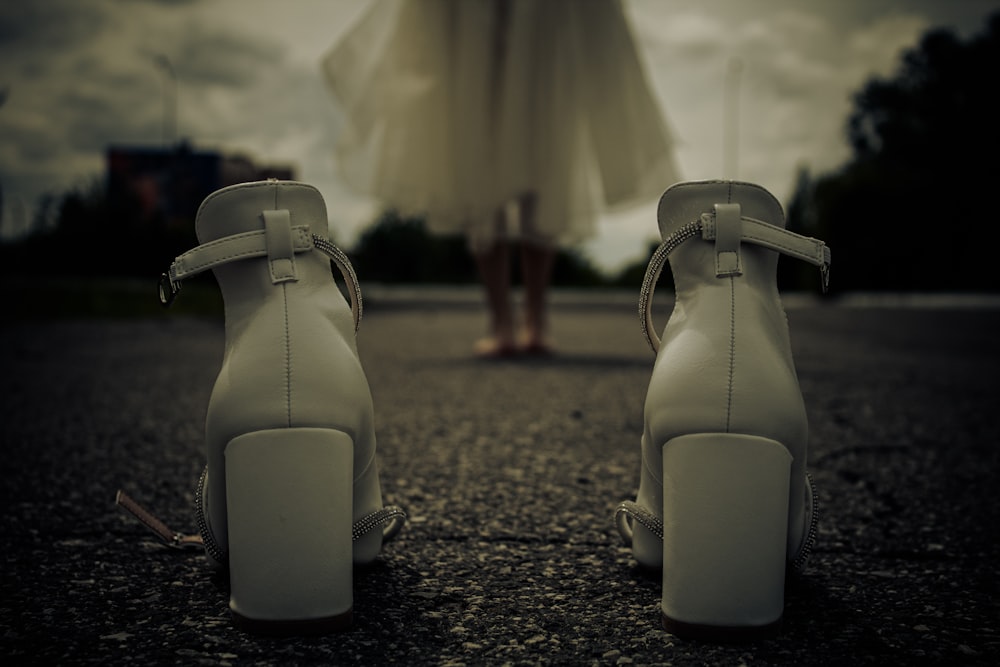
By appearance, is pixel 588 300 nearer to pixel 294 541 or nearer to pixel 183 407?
pixel 183 407

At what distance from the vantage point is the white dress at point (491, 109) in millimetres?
3830

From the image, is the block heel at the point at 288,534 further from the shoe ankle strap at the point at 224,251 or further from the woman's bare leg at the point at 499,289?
the woman's bare leg at the point at 499,289

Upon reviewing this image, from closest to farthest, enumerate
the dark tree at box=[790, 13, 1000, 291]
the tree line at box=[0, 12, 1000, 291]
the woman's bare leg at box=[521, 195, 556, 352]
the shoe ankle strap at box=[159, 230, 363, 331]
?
1. the shoe ankle strap at box=[159, 230, 363, 331]
2. the woman's bare leg at box=[521, 195, 556, 352]
3. the tree line at box=[0, 12, 1000, 291]
4. the dark tree at box=[790, 13, 1000, 291]

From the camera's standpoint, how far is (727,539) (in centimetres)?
Result: 104

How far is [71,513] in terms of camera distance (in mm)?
1634

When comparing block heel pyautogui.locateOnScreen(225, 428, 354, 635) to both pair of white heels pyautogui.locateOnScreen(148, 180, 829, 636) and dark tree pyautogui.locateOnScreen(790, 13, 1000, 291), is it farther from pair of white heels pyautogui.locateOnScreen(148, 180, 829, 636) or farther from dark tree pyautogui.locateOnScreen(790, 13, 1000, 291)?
dark tree pyautogui.locateOnScreen(790, 13, 1000, 291)

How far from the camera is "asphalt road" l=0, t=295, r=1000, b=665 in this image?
1056 mm

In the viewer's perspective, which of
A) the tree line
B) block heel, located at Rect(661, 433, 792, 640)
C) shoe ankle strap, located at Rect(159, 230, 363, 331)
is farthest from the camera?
the tree line

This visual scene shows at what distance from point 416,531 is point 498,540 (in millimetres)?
169

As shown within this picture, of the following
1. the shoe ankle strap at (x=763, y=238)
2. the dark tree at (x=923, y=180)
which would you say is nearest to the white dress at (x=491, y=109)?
the shoe ankle strap at (x=763, y=238)

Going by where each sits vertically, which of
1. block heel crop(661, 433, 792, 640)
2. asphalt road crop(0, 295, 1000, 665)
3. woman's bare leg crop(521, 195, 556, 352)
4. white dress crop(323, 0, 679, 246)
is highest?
white dress crop(323, 0, 679, 246)

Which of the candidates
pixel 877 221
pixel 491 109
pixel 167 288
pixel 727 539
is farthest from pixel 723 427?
pixel 877 221

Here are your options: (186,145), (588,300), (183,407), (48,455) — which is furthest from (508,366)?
(186,145)

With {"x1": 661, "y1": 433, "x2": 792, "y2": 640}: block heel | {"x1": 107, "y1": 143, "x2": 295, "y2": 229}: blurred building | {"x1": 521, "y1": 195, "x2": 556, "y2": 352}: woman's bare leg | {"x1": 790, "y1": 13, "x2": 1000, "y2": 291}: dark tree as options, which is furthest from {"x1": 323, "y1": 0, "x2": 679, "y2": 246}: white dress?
{"x1": 790, "y1": 13, "x2": 1000, "y2": 291}: dark tree
